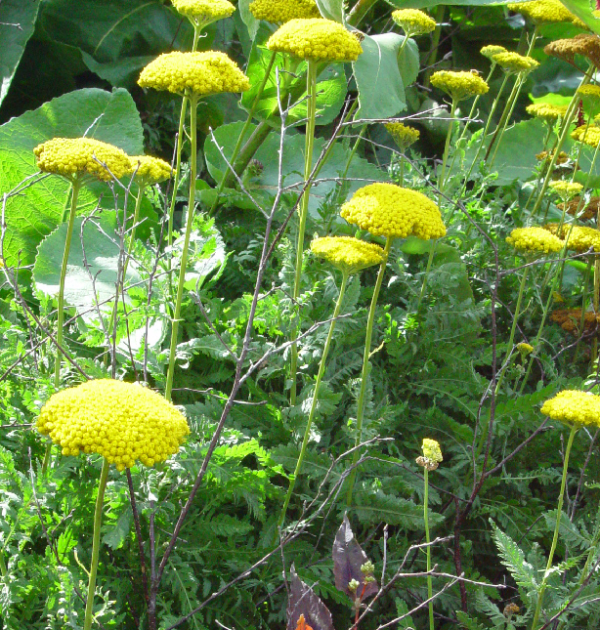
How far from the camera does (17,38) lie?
2703mm

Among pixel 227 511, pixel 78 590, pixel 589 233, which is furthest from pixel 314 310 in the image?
pixel 78 590

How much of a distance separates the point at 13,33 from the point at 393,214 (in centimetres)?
206

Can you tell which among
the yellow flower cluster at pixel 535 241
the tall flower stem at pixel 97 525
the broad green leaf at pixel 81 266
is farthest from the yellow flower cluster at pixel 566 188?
the tall flower stem at pixel 97 525

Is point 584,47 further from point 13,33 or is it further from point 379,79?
point 13,33

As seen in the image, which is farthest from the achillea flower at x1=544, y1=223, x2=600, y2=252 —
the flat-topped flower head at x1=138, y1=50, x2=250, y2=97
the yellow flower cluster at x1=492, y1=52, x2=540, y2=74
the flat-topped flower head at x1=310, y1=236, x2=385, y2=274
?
the flat-topped flower head at x1=138, y1=50, x2=250, y2=97

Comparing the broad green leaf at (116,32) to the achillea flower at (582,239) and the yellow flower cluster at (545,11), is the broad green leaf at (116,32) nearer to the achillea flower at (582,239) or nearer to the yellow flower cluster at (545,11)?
the yellow flower cluster at (545,11)

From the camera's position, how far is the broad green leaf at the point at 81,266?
199cm

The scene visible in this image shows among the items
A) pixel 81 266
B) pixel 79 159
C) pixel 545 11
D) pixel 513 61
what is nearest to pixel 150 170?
pixel 79 159

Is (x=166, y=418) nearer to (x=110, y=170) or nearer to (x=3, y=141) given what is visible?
(x=110, y=170)

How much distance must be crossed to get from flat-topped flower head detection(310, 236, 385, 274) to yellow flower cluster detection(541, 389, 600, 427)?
0.44 metres

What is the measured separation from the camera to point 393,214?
1.35 metres

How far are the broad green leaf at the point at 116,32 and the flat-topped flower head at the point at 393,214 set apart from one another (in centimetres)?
179

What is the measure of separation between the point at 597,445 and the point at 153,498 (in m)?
1.31

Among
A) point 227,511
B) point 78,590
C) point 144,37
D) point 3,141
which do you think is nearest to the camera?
point 78,590
